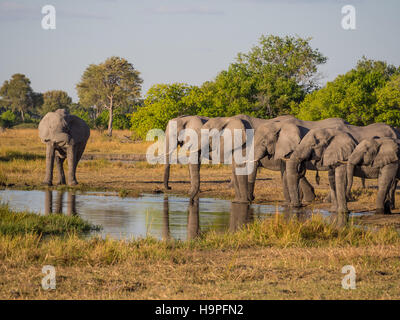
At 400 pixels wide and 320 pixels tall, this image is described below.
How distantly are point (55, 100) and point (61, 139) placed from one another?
92061 mm

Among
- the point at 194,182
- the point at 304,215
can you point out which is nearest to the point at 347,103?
the point at 194,182

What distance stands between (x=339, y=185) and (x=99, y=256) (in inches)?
331

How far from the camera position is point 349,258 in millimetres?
10242

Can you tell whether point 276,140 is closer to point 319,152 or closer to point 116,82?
point 319,152

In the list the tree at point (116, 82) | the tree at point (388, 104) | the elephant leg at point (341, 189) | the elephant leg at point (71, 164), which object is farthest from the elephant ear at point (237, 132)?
the tree at point (116, 82)

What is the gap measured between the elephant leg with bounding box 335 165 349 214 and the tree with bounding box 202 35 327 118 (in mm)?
21558

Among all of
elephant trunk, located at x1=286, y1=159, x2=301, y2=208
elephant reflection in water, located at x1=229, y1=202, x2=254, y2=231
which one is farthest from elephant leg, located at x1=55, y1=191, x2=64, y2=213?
elephant trunk, located at x1=286, y1=159, x2=301, y2=208

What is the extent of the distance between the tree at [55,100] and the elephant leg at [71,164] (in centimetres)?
8523

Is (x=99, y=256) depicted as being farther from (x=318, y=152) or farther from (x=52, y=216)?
(x=318, y=152)

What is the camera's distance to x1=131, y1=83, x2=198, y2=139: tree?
119ft

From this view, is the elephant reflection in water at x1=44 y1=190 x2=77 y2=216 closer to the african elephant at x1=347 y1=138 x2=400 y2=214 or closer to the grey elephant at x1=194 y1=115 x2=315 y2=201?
the grey elephant at x1=194 y1=115 x2=315 y2=201

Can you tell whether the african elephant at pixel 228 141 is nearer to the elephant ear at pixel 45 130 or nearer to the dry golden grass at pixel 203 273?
the elephant ear at pixel 45 130

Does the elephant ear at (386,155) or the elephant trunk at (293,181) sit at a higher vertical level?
the elephant ear at (386,155)

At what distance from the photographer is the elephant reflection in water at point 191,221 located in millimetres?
12969
